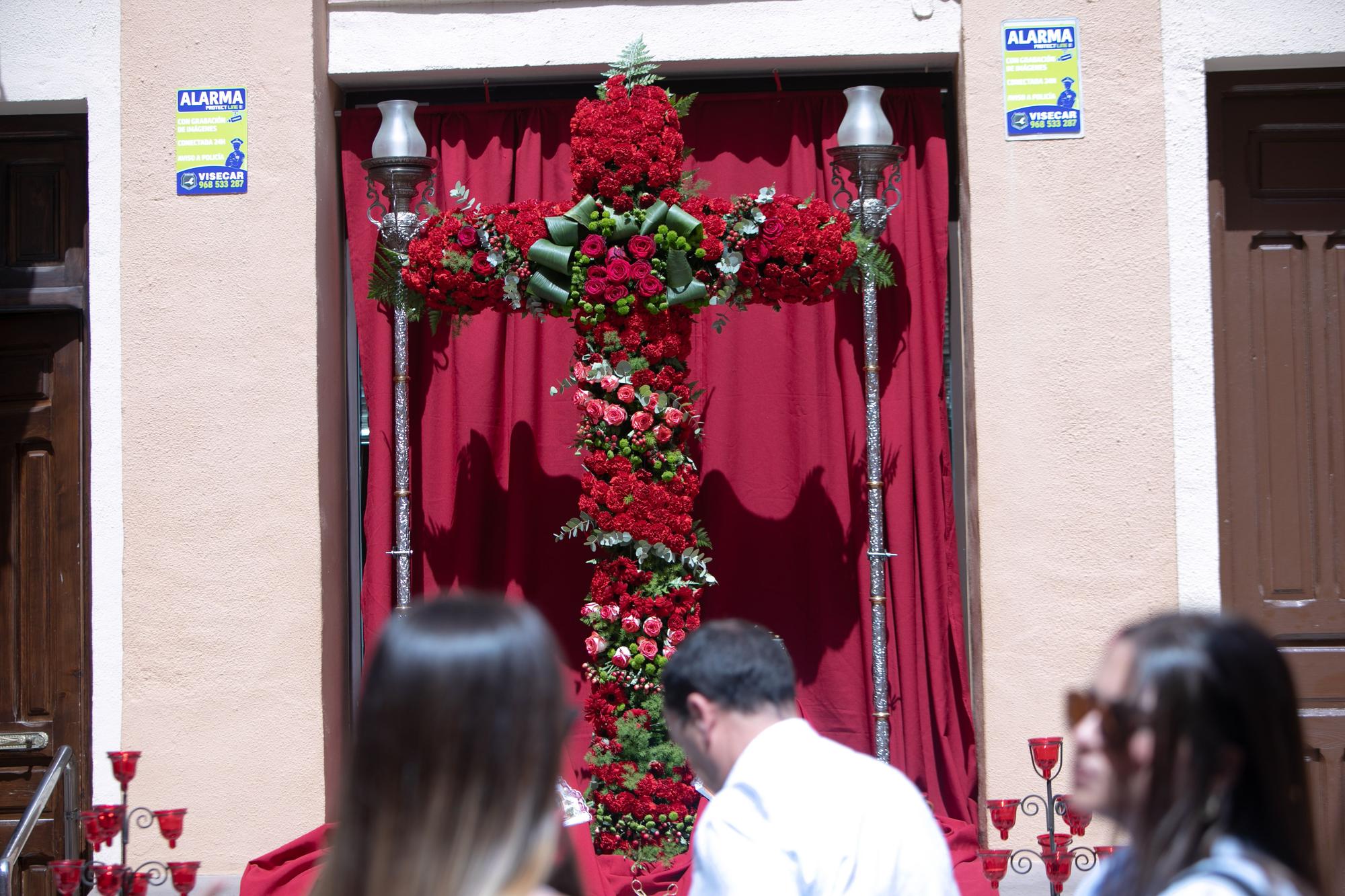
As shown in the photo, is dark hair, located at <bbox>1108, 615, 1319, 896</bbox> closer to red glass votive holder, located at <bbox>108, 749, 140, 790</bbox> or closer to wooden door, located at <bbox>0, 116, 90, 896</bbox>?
red glass votive holder, located at <bbox>108, 749, 140, 790</bbox>

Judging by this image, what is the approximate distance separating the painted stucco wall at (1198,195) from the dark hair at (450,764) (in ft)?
12.2

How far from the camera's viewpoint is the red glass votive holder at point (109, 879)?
3.67 meters

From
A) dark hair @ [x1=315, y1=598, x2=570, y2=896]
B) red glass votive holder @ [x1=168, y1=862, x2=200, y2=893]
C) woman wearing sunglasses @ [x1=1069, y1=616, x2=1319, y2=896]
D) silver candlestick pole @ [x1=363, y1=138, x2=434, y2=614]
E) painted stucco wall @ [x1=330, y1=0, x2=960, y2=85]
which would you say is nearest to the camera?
dark hair @ [x1=315, y1=598, x2=570, y2=896]

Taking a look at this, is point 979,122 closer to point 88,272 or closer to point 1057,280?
point 1057,280

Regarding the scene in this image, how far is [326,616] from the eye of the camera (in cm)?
455

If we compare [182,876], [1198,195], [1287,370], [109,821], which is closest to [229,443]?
[109,821]

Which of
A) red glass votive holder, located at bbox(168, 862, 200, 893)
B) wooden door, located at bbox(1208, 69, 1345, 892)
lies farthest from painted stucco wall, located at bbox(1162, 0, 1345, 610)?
red glass votive holder, located at bbox(168, 862, 200, 893)

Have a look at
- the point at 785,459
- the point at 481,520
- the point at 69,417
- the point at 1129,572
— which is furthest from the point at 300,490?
the point at 1129,572

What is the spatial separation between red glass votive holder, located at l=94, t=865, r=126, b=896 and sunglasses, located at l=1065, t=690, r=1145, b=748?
324 centimetres

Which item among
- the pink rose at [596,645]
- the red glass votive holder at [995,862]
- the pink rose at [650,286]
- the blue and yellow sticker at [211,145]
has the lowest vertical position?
the red glass votive holder at [995,862]

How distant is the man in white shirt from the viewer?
188 cm

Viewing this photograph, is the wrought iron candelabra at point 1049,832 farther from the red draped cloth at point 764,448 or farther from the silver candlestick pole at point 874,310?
the red draped cloth at point 764,448

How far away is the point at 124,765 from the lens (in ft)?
12.6

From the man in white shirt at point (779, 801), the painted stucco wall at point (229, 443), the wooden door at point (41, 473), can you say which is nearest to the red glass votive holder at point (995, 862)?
the man in white shirt at point (779, 801)
